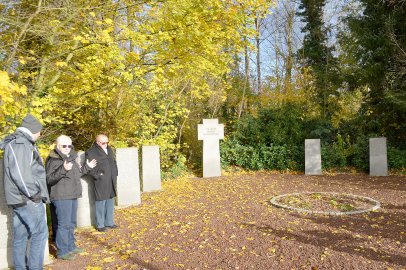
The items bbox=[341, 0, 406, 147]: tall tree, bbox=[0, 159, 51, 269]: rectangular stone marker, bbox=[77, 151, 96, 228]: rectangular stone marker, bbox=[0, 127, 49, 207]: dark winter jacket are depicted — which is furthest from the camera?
bbox=[341, 0, 406, 147]: tall tree

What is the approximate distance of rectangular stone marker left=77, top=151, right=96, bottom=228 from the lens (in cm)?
623

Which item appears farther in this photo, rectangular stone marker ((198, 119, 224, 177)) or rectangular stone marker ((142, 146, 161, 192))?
rectangular stone marker ((198, 119, 224, 177))

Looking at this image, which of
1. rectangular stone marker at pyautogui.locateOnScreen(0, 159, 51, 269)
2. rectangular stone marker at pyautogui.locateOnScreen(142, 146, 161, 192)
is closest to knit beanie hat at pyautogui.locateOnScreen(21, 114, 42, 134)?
rectangular stone marker at pyautogui.locateOnScreen(0, 159, 51, 269)

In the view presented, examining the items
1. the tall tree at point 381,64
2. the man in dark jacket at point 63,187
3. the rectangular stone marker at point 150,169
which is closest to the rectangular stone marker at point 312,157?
the tall tree at point 381,64

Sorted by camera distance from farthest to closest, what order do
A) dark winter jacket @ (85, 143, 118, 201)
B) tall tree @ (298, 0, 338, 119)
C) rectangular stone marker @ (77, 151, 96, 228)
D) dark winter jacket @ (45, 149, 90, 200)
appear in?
1. tall tree @ (298, 0, 338, 119)
2. rectangular stone marker @ (77, 151, 96, 228)
3. dark winter jacket @ (85, 143, 118, 201)
4. dark winter jacket @ (45, 149, 90, 200)

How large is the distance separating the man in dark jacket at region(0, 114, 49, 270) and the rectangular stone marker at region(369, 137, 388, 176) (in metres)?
10.5

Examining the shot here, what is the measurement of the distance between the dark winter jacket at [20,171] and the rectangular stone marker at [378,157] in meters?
10.6

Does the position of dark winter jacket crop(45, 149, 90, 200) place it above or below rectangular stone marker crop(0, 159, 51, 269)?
above

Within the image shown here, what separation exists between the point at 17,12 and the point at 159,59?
2.80 m

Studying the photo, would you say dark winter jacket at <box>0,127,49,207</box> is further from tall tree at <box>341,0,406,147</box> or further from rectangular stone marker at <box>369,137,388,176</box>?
tall tree at <box>341,0,406,147</box>

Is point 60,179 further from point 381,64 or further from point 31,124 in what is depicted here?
point 381,64

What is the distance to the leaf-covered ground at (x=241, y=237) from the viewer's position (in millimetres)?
4383

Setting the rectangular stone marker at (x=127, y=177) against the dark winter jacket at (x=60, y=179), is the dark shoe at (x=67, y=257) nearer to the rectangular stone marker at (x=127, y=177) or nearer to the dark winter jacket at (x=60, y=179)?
the dark winter jacket at (x=60, y=179)

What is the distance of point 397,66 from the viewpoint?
12.8 metres
